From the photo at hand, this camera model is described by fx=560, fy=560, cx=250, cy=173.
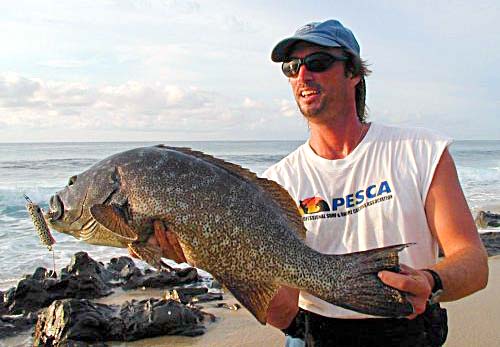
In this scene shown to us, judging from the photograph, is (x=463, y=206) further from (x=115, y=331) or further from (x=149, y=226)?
(x=115, y=331)

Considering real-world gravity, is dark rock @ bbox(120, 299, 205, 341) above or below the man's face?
below

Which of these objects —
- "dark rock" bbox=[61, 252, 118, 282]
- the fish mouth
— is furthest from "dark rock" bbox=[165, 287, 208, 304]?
the fish mouth

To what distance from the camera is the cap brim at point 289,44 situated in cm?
336

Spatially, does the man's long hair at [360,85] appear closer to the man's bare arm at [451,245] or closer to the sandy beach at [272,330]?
the man's bare arm at [451,245]

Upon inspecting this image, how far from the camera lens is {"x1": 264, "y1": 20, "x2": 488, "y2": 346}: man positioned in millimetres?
2961

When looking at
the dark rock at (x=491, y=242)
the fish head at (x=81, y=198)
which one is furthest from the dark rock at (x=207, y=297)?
the dark rock at (x=491, y=242)

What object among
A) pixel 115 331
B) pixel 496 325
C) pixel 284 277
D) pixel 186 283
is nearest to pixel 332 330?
pixel 284 277

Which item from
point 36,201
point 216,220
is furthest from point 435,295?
point 36,201

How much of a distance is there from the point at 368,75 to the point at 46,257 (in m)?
8.66

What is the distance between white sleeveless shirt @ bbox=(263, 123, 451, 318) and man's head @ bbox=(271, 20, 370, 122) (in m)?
0.41

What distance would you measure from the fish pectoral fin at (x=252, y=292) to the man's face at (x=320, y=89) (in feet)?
3.73

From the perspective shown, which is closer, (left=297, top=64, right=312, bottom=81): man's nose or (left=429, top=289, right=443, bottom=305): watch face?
(left=429, top=289, right=443, bottom=305): watch face

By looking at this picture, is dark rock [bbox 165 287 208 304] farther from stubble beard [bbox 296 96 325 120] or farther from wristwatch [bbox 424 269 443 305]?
wristwatch [bbox 424 269 443 305]

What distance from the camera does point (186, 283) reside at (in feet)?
28.6
